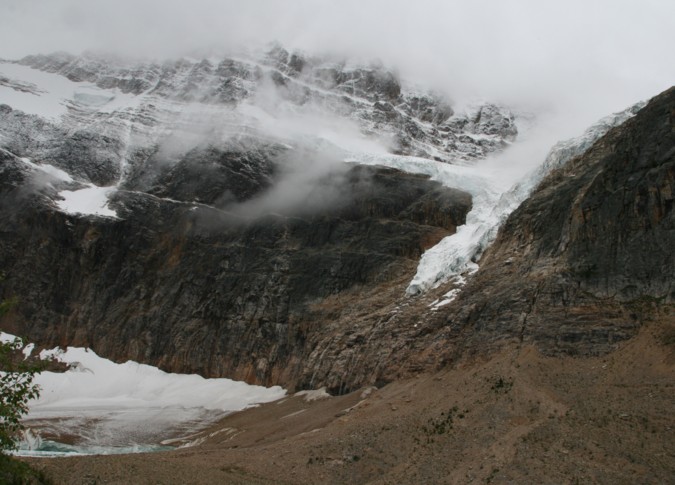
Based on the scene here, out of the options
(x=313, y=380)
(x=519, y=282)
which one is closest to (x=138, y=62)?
(x=313, y=380)

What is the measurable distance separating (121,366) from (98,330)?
22.6 feet

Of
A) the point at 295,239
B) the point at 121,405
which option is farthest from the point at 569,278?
the point at 121,405

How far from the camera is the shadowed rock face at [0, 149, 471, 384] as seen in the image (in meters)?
75.9

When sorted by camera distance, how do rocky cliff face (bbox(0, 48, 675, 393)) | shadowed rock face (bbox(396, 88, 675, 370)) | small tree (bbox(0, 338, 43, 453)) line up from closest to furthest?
small tree (bbox(0, 338, 43, 453)) → shadowed rock face (bbox(396, 88, 675, 370)) → rocky cliff face (bbox(0, 48, 675, 393))

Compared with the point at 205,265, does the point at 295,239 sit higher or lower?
higher

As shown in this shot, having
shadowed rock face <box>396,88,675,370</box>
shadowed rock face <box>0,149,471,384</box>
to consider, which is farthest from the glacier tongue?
shadowed rock face <box>396,88,675,370</box>

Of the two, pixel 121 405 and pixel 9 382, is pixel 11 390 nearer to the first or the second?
pixel 9 382

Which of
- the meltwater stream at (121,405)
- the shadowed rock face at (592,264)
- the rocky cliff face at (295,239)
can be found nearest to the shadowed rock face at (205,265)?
the rocky cliff face at (295,239)

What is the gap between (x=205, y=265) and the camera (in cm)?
8438

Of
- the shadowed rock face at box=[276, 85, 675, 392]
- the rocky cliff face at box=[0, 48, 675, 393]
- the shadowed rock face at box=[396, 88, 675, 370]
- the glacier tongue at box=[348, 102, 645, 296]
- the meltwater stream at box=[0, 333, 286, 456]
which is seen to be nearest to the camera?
the shadowed rock face at box=[396, 88, 675, 370]

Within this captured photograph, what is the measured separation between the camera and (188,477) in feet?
100

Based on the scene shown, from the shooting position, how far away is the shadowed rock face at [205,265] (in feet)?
249

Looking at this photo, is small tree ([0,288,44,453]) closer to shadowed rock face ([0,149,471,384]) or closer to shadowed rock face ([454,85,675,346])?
shadowed rock face ([454,85,675,346])

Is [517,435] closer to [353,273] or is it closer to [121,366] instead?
[353,273]
